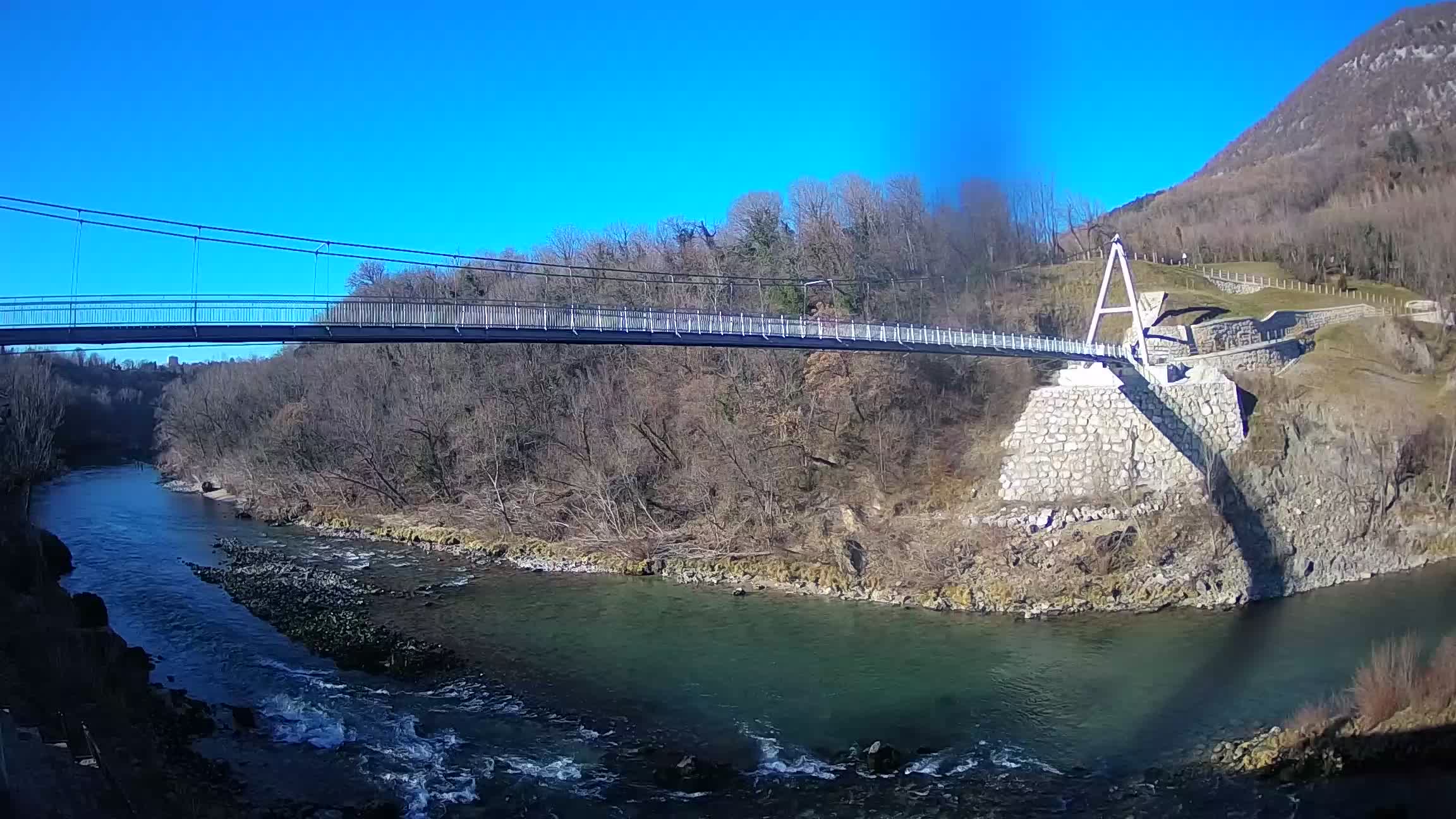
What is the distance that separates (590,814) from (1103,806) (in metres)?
5.52

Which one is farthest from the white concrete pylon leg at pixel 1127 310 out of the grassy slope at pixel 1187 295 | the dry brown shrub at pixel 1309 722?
the dry brown shrub at pixel 1309 722

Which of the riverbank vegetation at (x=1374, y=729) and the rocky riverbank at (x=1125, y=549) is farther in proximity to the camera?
the rocky riverbank at (x=1125, y=549)

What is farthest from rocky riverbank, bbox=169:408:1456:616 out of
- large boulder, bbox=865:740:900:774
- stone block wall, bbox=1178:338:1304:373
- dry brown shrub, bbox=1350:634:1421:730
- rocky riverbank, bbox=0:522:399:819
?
rocky riverbank, bbox=0:522:399:819

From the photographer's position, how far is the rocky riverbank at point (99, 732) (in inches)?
272

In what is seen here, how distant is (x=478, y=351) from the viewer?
32719 millimetres

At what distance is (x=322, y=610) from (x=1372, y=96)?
90.6m

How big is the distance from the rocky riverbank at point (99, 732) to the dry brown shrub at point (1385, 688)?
11.2m

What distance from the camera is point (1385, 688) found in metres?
9.58

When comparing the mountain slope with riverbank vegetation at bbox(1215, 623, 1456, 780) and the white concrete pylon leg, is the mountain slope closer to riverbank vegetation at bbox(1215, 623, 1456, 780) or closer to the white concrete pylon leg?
the white concrete pylon leg

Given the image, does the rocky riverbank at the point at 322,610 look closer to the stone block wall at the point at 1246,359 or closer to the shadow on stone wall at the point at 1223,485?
the shadow on stone wall at the point at 1223,485

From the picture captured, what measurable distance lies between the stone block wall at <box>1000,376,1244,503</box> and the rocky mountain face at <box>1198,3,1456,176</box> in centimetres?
4524

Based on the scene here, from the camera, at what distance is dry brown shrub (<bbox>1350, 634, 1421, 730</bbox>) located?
952cm

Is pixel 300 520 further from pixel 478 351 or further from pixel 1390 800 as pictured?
pixel 1390 800

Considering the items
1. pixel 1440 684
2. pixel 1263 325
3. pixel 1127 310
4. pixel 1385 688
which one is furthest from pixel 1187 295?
pixel 1385 688
